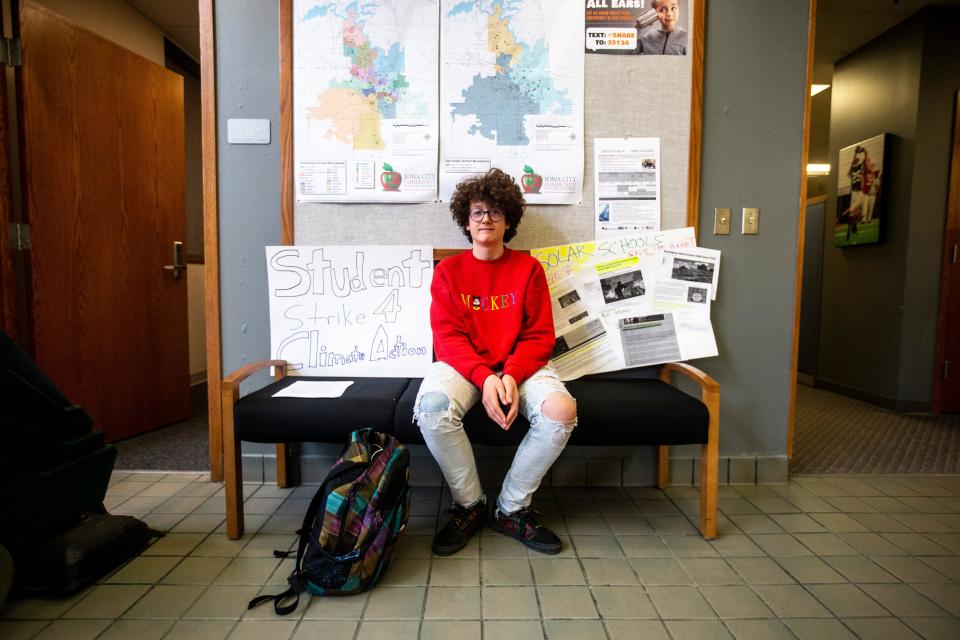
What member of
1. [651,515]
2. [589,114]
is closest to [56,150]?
[589,114]

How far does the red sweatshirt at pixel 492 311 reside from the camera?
1.70m

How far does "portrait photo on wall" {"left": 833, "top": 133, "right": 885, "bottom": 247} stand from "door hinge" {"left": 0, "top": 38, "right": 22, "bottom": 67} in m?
5.09

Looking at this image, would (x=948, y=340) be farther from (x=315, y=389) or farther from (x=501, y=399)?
(x=315, y=389)

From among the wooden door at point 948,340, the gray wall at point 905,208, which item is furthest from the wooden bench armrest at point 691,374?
the wooden door at point 948,340

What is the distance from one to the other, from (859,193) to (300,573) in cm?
450

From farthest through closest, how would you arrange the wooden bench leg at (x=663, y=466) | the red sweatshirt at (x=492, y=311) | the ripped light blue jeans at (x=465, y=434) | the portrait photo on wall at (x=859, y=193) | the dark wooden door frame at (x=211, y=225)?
the portrait photo on wall at (x=859, y=193) → the wooden bench leg at (x=663, y=466) → the dark wooden door frame at (x=211, y=225) → the red sweatshirt at (x=492, y=311) → the ripped light blue jeans at (x=465, y=434)

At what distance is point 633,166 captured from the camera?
1983 millimetres

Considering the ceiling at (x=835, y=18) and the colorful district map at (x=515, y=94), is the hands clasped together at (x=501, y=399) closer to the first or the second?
the colorful district map at (x=515, y=94)

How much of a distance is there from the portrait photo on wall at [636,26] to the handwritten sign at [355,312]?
1.13m

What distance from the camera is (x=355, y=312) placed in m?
1.96

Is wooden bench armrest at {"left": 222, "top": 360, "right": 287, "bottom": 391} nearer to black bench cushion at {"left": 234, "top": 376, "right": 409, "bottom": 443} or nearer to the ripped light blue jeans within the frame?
black bench cushion at {"left": 234, "top": 376, "right": 409, "bottom": 443}

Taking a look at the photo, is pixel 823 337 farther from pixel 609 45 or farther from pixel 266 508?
pixel 266 508

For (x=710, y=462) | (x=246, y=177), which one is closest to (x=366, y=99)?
(x=246, y=177)

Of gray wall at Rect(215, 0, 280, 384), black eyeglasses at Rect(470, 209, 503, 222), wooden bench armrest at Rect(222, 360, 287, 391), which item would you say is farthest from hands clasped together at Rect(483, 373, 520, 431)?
gray wall at Rect(215, 0, 280, 384)
